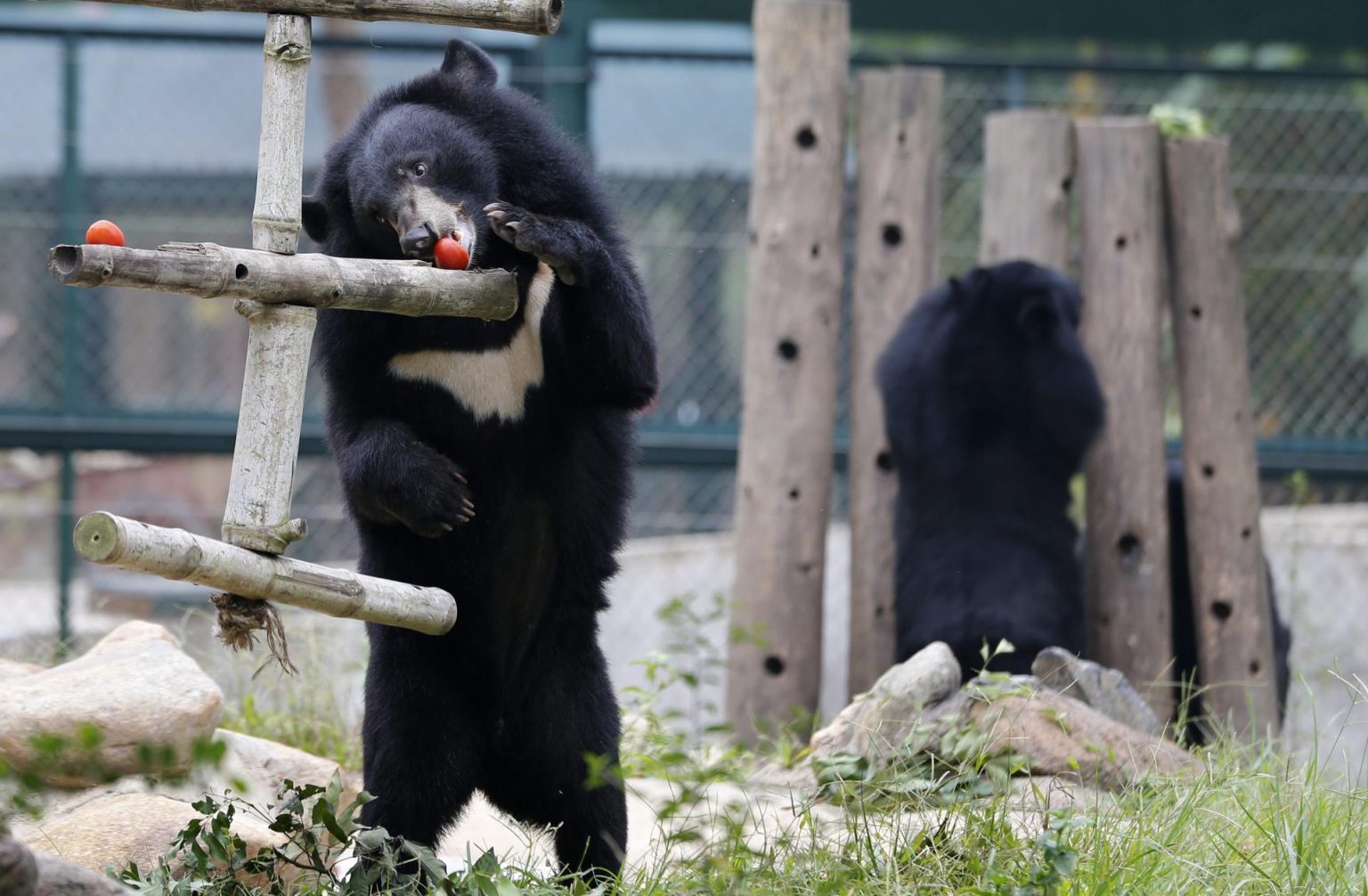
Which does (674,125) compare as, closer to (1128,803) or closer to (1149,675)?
(1149,675)

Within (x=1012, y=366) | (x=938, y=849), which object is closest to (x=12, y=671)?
(x=938, y=849)

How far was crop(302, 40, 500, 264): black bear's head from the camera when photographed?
3.10 m

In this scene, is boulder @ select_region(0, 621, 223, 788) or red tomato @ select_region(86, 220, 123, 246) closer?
red tomato @ select_region(86, 220, 123, 246)

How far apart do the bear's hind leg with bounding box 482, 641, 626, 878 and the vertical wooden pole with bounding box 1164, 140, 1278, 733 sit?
3152mm

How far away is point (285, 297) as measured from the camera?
2.66 meters

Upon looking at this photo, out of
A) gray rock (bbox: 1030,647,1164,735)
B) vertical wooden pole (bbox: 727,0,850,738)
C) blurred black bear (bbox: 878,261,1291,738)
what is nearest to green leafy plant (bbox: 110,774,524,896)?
gray rock (bbox: 1030,647,1164,735)

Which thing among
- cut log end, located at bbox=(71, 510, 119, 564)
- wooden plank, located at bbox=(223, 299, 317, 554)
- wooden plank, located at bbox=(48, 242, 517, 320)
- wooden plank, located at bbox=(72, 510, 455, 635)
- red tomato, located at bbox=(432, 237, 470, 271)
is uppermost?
red tomato, located at bbox=(432, 237, 470, 271)

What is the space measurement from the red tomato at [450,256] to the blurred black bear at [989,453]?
109 inches

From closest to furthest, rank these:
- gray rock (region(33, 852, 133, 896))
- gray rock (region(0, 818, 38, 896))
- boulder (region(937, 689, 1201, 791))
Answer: gray rock (region(0, 818, 38, 896)), gray rock (region(33, 852, 133, 896)), boulder (region(937, 689, 1201, 791))

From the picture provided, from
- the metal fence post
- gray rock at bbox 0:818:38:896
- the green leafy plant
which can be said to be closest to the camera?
gray rock at bbox 0:818:38:896

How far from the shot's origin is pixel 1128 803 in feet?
10.6

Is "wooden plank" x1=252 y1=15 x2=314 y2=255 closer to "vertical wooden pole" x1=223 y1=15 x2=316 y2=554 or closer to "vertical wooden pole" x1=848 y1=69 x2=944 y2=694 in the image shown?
"vertical wooden pole" x1=223 y1=15 x2=316 y2=554

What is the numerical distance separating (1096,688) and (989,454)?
1112 millimetres

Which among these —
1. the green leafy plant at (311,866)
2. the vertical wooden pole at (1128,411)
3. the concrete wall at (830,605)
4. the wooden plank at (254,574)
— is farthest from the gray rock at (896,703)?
the concrete wall at (830,605)
